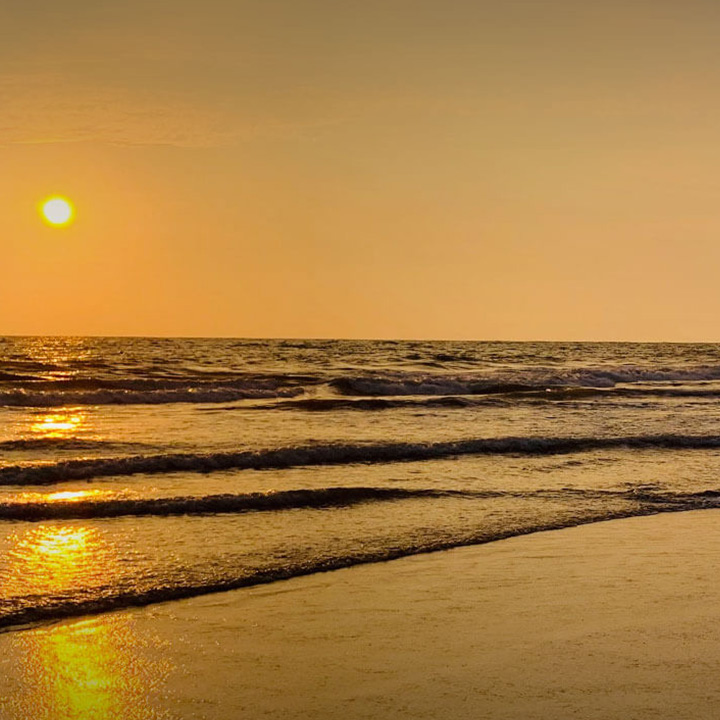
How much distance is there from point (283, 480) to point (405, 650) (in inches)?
290

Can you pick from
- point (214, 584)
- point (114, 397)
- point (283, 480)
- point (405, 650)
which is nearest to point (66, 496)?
point (283, 480)

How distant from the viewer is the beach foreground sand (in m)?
5.54

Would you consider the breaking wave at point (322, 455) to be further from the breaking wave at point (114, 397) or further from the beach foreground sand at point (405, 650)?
the breaking wave at point (114, 397)

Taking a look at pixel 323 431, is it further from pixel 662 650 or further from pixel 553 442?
pixel 662 650

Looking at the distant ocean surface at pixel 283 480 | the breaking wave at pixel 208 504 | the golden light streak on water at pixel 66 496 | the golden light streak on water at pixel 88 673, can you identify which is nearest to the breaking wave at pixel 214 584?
the distant ocean surface at pixel 283 480

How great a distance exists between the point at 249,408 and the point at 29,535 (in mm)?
16525

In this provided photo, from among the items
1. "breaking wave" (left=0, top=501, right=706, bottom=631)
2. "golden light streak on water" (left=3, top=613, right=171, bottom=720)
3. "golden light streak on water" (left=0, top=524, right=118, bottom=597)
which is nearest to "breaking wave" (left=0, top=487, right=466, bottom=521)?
"golden light streak on water" (left=0, top=524, right=118, bottom=597)

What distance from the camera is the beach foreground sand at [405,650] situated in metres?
5.54

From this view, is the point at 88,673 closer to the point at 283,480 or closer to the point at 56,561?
the point at 56,561

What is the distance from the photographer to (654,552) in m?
9.50

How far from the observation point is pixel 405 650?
645 cm

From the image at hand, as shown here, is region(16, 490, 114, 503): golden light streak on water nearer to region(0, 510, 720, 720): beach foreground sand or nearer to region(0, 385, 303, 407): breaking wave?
region(0, 510, 720, 720): beach foreground sand

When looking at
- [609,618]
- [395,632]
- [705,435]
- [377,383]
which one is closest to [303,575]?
[395,632]

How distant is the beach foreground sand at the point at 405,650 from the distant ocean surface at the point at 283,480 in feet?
2.25
